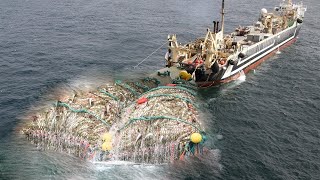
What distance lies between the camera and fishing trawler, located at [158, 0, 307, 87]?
71.0m

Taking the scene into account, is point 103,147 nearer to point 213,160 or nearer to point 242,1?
point 213,160

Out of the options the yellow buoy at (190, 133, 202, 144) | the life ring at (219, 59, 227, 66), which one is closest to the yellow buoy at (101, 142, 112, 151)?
the yellow buoy at (190, 133, 202, 144)

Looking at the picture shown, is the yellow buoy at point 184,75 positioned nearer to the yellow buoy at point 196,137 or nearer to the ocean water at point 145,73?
the ocean water at point 145,73

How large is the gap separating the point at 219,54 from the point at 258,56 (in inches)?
731

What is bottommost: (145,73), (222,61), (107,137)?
(107,137)

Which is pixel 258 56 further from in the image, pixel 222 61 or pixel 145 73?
pixel 145 73

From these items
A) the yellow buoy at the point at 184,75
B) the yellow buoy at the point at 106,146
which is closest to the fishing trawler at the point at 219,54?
the yellow buoy at the point at 184,75

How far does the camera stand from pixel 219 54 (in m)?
78.1

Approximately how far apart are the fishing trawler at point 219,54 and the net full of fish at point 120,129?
58.8ft

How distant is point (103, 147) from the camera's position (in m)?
44.1

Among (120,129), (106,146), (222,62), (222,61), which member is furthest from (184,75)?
(106,146)

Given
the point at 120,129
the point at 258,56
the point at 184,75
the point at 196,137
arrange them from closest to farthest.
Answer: the point at 196,137, the point at 120,129, the point at 184,75, the point at 258,56

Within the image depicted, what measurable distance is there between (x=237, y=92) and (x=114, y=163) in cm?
3778

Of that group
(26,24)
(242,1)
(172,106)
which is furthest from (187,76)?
(242,1)
